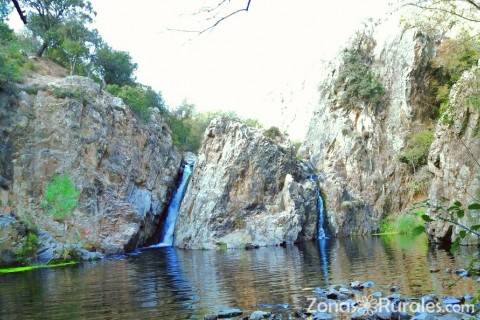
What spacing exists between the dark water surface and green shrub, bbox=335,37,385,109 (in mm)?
34615

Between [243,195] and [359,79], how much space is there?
78.2ft

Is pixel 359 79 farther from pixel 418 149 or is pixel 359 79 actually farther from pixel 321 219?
pixel 321 219

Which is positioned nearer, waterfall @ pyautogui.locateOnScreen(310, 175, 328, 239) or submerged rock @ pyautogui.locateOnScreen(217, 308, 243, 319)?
A: submerged rock @ pyautogui.locateOnScreen(217, 308, 243, 319)

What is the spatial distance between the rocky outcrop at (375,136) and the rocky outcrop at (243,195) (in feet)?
17.7

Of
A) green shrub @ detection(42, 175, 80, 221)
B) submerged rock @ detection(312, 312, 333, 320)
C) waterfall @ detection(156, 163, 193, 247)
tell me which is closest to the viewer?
submerged rock @ detection(312, 312, 333, 320)

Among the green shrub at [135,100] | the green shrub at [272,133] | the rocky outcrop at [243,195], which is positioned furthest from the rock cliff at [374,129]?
the green shrub at [135,100]

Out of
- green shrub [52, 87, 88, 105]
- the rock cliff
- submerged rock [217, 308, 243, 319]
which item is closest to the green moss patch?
green shrub [52, 87, 88, 105]

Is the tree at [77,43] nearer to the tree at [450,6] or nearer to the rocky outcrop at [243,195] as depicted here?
the rocky outcrop at [243,195]

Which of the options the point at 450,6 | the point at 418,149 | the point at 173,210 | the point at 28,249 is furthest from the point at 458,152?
the point at 173,210

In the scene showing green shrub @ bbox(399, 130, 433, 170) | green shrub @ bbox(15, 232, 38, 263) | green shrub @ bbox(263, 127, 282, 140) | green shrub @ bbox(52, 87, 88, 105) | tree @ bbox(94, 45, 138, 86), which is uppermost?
tree @ bbox(94, 45, 138, 86)

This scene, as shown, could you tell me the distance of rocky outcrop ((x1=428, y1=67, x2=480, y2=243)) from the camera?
25.5 metres

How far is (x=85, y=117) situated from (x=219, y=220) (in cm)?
1634

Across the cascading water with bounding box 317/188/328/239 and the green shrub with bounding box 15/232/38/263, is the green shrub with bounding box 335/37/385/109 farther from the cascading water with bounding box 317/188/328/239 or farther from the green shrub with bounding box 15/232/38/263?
the green shrub with bounding box 15/232/38/263

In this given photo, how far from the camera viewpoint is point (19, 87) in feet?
141
